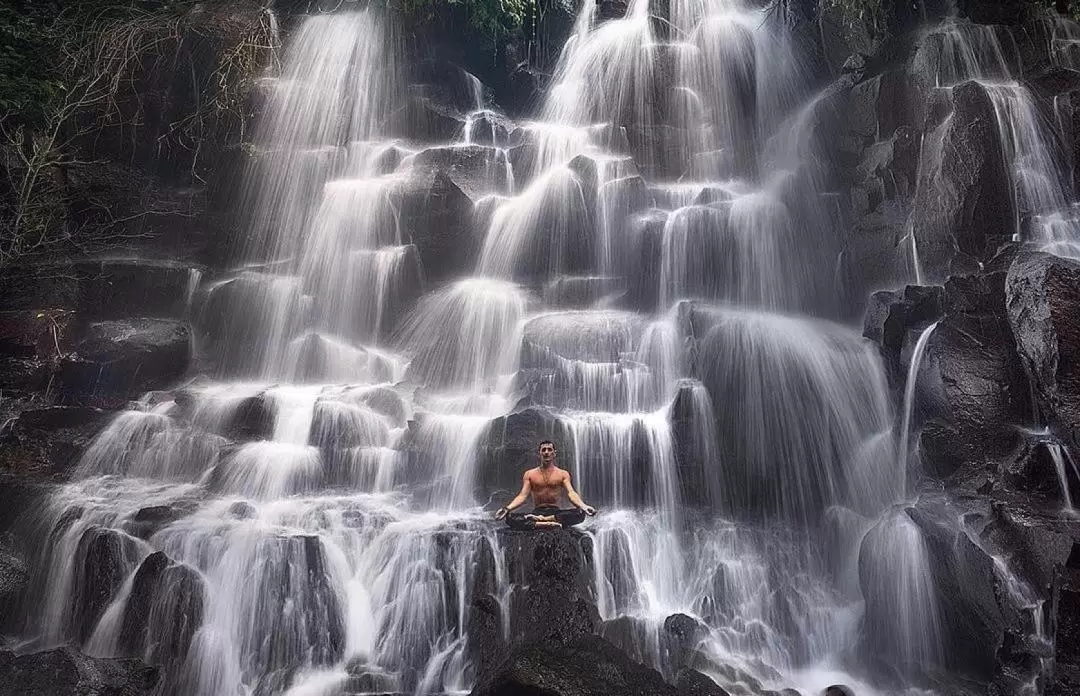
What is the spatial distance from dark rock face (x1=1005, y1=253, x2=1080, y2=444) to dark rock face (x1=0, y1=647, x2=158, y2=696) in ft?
32.3

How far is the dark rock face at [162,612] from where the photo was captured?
7895 millimetres

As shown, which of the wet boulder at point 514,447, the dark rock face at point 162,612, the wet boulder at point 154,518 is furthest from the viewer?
the wet boulder at point 514,447

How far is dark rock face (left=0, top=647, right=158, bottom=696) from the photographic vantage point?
6277mm

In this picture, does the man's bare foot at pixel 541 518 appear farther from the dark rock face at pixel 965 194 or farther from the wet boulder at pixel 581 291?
the dark rock face at pixel 965 194

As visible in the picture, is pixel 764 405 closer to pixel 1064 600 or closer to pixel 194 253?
pixel 1064 600

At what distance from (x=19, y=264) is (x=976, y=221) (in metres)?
17.2

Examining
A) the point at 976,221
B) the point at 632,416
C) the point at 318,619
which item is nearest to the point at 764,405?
the point at 632,416

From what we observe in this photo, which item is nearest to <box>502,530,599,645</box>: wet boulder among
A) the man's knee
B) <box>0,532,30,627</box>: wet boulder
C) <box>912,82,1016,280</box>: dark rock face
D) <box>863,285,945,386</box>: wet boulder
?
the man's knee

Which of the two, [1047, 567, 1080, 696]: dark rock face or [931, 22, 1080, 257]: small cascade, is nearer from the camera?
[1047, 567, 1080, 696]: dark rock face

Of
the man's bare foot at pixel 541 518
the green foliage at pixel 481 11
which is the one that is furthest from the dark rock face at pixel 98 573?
the green foliage at pixel 481 11

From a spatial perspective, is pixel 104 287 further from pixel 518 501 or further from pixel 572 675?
pixel 572 675

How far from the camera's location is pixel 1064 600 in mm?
6484

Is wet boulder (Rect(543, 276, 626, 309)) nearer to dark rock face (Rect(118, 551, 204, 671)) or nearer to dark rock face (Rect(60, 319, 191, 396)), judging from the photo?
dark rock face (Rect(60, 319, 191, 396))

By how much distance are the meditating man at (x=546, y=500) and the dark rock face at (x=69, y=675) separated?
12.9ft
